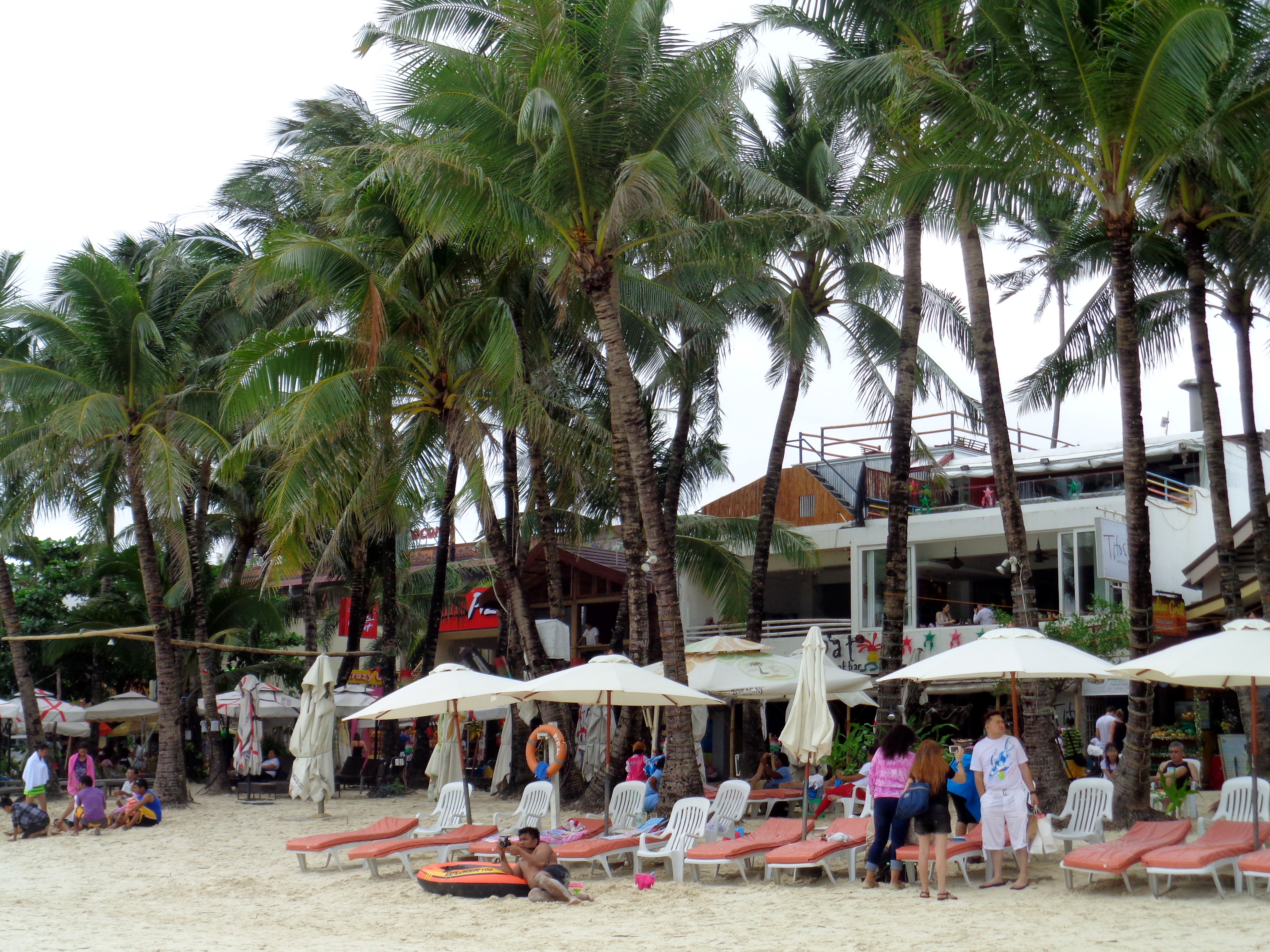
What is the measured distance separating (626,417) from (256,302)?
804 cm

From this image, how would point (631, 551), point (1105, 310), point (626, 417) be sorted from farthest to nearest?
point (1105, 310) → point (631, 551) → point (626, 417)

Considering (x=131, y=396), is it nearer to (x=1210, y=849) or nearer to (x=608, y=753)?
(x=608, y=753)

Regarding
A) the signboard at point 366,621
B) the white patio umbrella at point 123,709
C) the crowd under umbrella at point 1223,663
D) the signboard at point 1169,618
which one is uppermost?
the signboard at point 366,621

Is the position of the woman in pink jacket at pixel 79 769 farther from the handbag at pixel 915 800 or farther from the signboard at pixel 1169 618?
the signboard at pixel 1169 618

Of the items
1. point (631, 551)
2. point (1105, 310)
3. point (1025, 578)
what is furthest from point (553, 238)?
point (1105, 310)

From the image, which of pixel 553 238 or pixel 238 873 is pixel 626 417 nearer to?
pixel 553 238

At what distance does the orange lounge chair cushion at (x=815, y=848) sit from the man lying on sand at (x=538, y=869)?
160cm

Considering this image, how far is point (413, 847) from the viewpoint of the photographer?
1119 centimetres

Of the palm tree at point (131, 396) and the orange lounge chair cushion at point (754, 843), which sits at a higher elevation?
the palm tree at point (131, 396)

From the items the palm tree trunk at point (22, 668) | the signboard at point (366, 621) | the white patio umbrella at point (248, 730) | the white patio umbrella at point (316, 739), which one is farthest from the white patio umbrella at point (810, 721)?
the signboard at point (366, 621)

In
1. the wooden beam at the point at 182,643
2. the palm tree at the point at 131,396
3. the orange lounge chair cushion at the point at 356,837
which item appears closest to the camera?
the orange lounge chair cushion at the point at 356,837

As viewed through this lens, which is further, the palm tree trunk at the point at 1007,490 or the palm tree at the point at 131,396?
the palm tree at the point at 131,396

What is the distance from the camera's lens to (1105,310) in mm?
17641

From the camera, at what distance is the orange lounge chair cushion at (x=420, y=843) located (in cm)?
1104
